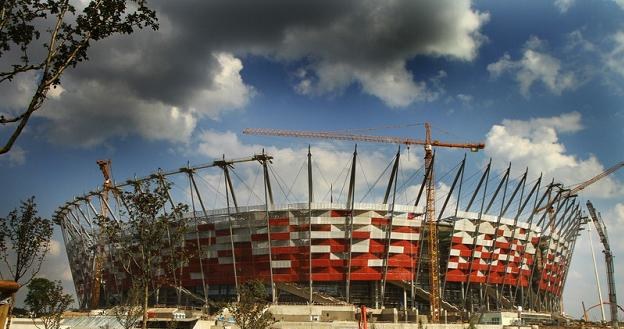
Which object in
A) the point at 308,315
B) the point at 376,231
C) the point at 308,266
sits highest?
the point at 376,231

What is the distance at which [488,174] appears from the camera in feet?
346

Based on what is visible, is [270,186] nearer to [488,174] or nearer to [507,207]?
[488,174]

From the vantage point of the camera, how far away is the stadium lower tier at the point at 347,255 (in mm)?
97250

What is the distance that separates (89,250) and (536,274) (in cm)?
10820

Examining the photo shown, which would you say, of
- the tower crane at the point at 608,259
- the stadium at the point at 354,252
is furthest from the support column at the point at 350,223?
the tower crane at the point at 608,259

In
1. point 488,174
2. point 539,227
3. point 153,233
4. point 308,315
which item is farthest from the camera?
point 539,227

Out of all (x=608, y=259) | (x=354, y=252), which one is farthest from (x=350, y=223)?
(x=608, y=259)

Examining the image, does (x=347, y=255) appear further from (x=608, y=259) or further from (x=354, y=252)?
(x=608, y=259)

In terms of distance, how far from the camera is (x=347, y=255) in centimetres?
9719

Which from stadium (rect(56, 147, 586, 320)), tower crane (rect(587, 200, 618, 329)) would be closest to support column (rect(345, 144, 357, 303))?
stadium (rect(56, 147, 586, 320))

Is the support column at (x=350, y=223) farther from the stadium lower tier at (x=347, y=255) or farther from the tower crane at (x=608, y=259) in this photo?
the tower crane at (x=608, y=259)

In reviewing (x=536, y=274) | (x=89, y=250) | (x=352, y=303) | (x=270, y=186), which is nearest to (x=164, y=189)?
(x=270, y=186)

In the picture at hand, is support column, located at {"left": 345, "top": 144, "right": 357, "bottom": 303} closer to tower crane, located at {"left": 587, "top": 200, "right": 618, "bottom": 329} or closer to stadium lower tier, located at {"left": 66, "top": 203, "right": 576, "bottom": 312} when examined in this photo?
stadium lower tier, located at {"left": 66, "top": 203, "right": 576, "bottom": 312}

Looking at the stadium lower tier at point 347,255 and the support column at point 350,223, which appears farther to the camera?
the stadium lower tier at point 347,255
